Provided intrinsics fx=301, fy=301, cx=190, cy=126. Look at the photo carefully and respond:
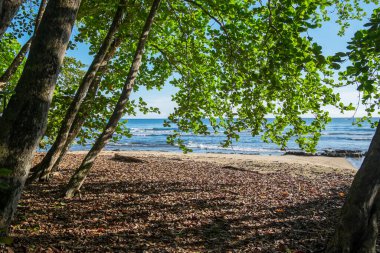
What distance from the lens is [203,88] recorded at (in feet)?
35.0

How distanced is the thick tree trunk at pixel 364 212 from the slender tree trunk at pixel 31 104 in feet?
14.6

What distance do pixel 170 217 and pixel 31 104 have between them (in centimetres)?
443

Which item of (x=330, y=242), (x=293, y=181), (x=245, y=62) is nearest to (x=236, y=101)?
(x=245, y=62)

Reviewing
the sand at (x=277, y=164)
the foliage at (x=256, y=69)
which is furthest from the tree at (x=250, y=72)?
the sand at (x=277, y=164)

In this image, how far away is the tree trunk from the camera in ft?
30.6

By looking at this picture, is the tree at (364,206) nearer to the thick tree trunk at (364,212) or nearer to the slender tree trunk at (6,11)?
the thick tree trunk at (364,212)

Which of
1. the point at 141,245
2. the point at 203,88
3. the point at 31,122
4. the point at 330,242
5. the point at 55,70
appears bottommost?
the point at 141,245

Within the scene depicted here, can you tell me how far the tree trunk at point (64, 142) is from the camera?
9312mm

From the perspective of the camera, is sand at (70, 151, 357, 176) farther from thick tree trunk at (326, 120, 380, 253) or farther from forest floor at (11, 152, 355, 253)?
thick tree trunk at (326, 120, 380, 253)

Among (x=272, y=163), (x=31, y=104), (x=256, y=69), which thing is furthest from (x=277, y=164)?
(x=31, y=104)

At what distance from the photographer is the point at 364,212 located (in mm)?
4395

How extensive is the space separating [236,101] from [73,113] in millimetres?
4828

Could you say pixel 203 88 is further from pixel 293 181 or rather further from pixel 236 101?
pixel 293 181

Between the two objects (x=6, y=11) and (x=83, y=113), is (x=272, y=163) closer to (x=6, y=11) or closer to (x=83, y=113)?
(x=83, y=113)
